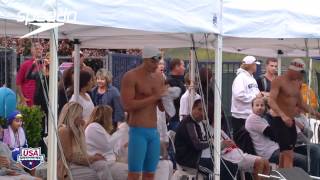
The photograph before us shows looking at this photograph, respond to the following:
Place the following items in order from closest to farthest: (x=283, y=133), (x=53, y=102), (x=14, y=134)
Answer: (x=53, y=102) → (x=14, y=134) → (x=283, y=133)

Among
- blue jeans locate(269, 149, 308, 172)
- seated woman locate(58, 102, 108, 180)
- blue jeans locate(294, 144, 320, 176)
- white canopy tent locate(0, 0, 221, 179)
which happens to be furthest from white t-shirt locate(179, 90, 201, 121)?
white canopy tent locate(0, 0, 221, 179)

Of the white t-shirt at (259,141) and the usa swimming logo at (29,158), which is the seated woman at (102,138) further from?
the white t-shirt at (259,141)

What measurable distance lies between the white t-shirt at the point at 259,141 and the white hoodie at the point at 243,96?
95cm

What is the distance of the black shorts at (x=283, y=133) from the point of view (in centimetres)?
931

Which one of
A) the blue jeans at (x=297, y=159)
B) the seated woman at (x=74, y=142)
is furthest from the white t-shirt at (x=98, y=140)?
the blue jeans at (x=297, y=159)

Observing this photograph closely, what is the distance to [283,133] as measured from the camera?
9.33 meters

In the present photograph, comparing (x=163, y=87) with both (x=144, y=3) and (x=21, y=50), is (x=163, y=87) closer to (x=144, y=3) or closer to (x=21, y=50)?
(x=144, y=3)

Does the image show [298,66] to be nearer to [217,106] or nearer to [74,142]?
[217,106]

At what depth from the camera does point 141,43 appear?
11.1 metres

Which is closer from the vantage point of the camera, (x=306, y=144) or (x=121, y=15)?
(x=121, y=15)

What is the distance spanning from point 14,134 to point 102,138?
1.04 meters

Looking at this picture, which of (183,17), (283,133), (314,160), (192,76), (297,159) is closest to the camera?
(183,17)

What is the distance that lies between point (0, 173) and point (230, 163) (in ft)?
10.9

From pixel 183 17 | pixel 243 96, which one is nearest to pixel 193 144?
pixel 183 17
